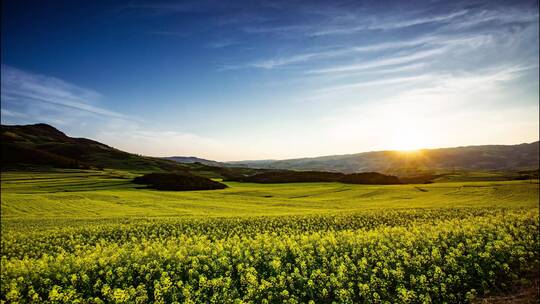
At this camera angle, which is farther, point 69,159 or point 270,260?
point 69,159

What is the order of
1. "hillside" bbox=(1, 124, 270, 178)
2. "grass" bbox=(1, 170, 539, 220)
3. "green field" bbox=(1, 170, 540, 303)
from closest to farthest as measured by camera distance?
"green field" bbox=(1, 170, 540, 303)
"grass" bbox=(1, 170, 539, 220)
"hillside" bbox=(1, 124, 270, 178)

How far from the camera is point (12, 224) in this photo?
30.5m

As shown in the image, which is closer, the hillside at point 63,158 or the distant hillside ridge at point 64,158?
the distant hillside ridge at point 64,158

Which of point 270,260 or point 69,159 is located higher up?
point 69,159

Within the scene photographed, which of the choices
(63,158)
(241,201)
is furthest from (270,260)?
(63,158)

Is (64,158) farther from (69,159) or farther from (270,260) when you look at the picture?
(270,260)

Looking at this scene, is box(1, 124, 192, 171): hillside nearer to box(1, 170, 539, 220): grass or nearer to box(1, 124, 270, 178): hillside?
box(1, 124, 270, 178): hillside

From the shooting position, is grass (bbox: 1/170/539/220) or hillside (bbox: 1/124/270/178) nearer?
grass (bbox: 1/170/539/220)

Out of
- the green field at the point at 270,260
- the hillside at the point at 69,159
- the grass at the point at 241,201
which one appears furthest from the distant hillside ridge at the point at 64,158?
the green field at the point at 270,260

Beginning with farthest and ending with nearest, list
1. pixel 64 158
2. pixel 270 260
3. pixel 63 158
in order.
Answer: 1. pixel 64 158
2. pixel 63 158
3. pixel 270 260

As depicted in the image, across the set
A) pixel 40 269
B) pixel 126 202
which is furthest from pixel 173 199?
pixel 40 269

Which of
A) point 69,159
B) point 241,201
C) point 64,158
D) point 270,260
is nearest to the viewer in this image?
point 270,260

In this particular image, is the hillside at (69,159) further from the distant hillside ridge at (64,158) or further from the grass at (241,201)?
the grass at (241,201)

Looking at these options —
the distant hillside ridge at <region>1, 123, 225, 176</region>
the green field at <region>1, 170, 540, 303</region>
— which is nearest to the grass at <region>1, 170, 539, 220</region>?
the green field at <region>1, 170, 540, 303</region>
